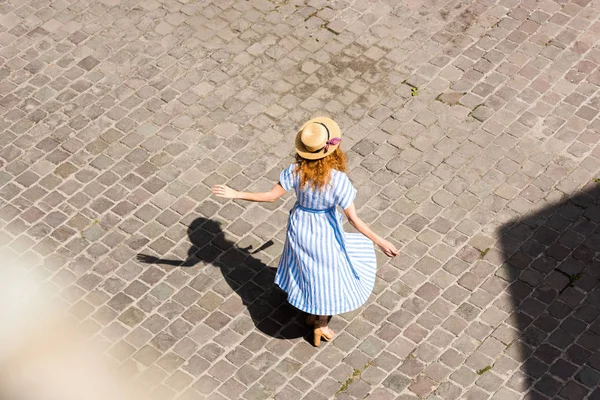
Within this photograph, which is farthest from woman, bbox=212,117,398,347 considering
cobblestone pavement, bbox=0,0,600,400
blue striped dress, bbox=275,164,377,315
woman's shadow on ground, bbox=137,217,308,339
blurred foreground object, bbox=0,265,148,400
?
blurred foreground object, bbox=0,265,148,400

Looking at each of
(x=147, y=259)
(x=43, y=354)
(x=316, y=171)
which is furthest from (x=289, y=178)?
(x=43, y=354)

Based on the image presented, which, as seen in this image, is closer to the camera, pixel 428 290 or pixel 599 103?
pixel 428 290

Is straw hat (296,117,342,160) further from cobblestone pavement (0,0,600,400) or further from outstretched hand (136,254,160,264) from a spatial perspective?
outstretched hand (136,254,160,264)

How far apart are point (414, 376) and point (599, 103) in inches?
166

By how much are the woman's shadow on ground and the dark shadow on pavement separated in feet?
6.19

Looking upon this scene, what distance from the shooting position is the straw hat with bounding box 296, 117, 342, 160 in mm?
7184

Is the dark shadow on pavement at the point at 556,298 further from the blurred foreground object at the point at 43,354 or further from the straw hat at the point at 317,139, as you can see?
the blurred foreground object at the point at 43,354

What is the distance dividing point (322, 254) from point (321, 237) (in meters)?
0.14

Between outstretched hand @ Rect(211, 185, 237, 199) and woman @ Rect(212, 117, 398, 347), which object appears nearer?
woman @ Rect(212, 117, 398, 347)

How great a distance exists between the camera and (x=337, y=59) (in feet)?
35.1

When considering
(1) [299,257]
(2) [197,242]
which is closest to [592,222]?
(1) [299,257]

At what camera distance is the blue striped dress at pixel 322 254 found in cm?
741

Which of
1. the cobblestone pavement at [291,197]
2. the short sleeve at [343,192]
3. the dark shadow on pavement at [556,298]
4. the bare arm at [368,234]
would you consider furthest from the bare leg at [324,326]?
the dark shadow on pavement at [556,298]

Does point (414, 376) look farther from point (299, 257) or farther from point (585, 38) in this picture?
point (585, 38)
